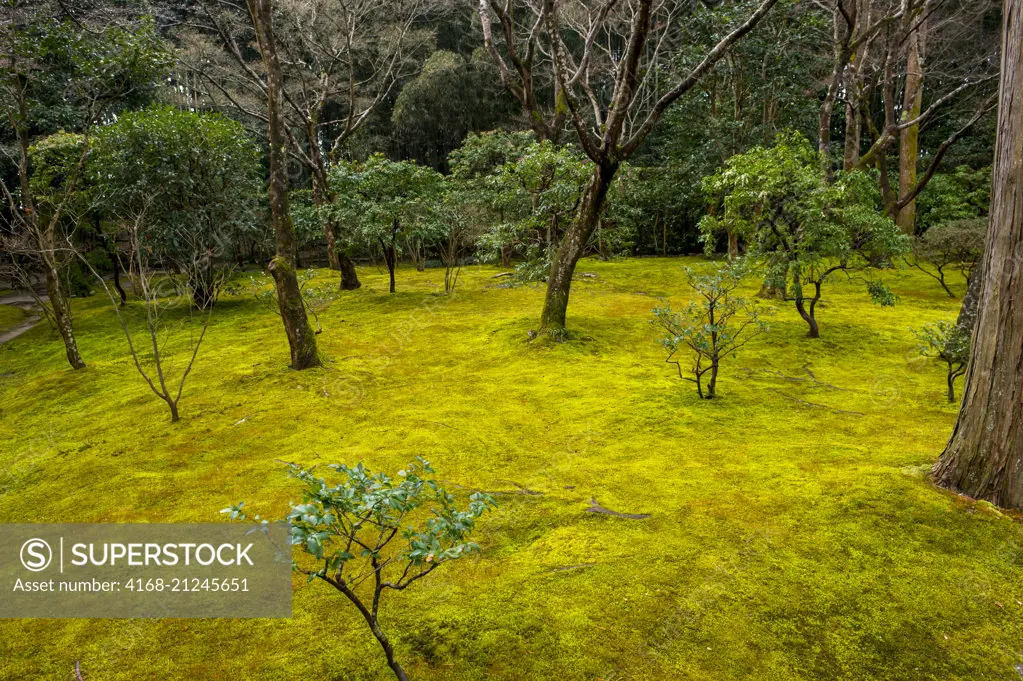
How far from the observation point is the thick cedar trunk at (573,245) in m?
6.92

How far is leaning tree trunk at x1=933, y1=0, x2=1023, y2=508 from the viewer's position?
2.92 m

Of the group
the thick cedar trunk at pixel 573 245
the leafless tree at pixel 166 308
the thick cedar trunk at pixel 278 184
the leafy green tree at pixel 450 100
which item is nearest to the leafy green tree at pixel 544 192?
the thick cedar trunk at pixel 573 245

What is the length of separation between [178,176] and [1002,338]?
12.5 metres

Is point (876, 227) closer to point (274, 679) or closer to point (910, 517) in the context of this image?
point (910, 517)

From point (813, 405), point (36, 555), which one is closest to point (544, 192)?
point (813, 405)

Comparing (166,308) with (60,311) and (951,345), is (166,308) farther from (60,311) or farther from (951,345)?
(951,345)

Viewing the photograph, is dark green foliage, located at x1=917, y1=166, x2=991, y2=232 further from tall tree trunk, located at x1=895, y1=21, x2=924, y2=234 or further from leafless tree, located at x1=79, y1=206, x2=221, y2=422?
leafless tree, located at x1=79, y1=206, x2=221, y2=422

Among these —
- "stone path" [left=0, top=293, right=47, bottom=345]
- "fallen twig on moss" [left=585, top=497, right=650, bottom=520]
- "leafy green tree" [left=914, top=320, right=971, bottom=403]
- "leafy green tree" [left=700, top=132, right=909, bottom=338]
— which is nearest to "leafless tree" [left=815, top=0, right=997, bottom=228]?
"leafy green tree" [left=700, top=132, right=909, bottom=338]

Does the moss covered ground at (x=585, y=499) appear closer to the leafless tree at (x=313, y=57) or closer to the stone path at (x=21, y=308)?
the stone path at (x=21, y=308)

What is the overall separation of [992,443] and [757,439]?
1.55m

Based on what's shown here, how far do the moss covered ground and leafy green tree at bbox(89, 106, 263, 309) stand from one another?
3.94 meters

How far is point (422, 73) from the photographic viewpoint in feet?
64.9

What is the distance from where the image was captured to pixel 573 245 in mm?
7297

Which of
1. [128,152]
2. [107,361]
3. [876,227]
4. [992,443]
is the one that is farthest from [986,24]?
[107,361]
